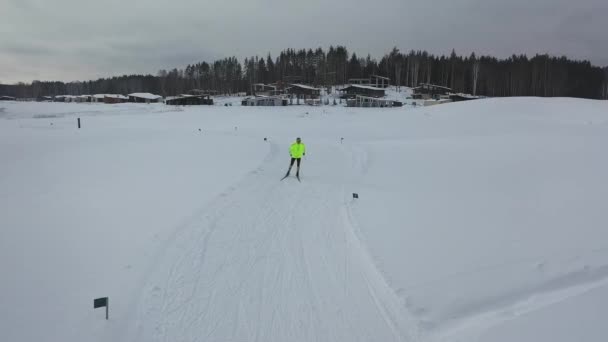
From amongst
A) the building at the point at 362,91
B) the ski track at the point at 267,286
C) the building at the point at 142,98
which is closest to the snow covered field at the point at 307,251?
the ski track at the point at 267,286

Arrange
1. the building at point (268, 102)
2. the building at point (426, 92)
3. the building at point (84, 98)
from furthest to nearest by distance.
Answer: the building at point (84, 98) < the building at point (426, 92) < the building at point (268, 102)

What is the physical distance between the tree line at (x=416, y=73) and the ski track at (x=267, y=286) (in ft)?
321

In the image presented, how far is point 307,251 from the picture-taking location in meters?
7.43

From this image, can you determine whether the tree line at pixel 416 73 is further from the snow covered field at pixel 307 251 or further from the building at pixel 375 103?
the snow covered field at pixel 307 251

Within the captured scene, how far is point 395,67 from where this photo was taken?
10831 cm

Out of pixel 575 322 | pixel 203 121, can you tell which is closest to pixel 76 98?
pixel 203 121

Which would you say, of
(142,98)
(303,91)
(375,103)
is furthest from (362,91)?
(142,98)

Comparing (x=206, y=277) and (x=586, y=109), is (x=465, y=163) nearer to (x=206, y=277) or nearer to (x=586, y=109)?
(x=206, y=277)

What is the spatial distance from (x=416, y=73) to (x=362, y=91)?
34375 mm

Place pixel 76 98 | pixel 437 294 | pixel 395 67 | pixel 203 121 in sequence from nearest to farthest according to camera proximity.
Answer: pixel 437 294 → pixel 203 121 → pixel 395 67 → pixel 76 98

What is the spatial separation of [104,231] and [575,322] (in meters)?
8.57

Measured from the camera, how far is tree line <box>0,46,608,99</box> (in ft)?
302

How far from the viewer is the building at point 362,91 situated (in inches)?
2982

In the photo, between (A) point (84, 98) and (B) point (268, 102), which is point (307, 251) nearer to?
(B) point (268, 102)
